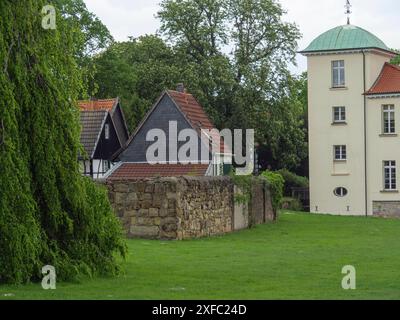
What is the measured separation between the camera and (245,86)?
72.1m

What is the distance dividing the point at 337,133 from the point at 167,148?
10839 mm

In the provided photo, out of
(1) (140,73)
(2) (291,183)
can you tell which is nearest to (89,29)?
(1) (140,73)

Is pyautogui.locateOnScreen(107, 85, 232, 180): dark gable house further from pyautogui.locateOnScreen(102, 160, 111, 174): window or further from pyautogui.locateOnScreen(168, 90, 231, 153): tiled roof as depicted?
pyautogui.locateOnScreen(102, 160, 111, 174): window

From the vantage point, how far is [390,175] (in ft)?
214

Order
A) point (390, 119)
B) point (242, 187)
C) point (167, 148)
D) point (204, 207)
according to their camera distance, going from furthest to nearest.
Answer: point (390, 119), point (167, 148), point (242, 187), point (204, 207)

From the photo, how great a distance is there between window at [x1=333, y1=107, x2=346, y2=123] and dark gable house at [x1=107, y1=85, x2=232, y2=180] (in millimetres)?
7491

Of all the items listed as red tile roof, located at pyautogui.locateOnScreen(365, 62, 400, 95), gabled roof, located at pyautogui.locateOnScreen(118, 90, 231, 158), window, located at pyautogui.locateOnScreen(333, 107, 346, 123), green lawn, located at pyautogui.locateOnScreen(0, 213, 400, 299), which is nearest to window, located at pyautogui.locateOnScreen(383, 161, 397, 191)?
window, located at pyautogui.locateOnScreen(333, 107, 346, 123)

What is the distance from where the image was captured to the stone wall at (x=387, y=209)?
65050 millimetres

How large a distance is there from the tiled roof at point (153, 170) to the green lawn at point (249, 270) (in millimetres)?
20616

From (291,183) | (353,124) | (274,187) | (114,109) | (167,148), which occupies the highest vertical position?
(114,109)

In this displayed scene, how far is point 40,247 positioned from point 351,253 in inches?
441

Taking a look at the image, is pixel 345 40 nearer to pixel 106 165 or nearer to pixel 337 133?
pixel 337 133
